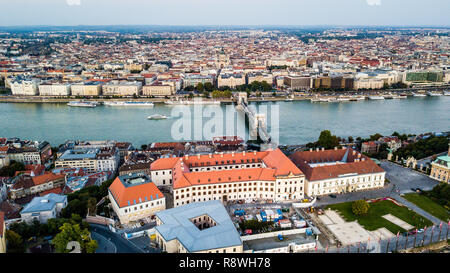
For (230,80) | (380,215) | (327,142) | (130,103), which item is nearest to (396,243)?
(380,215)

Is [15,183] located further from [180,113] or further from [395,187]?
[180,113]

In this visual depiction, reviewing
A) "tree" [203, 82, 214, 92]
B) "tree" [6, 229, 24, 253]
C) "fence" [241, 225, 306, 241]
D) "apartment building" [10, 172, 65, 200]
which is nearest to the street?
"tree" [6, 229, 24, 253]

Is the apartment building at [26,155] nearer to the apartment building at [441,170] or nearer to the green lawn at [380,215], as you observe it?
the green lawn at [380,215]

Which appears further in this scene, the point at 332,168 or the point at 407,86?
the point at 407,86

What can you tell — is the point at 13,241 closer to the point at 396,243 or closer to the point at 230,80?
the point at 396,243
